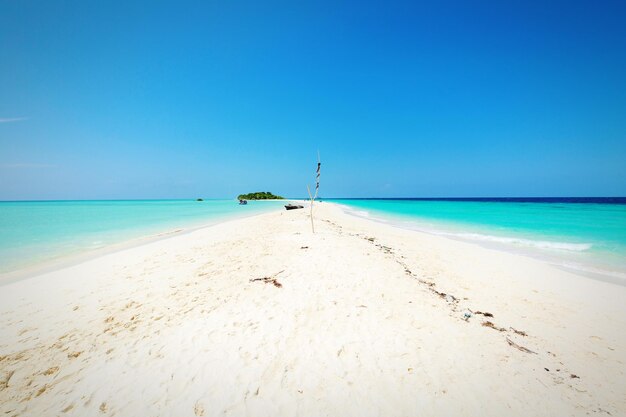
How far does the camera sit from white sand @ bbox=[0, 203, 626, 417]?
11.4ft

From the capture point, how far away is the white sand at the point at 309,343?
3.46 meters

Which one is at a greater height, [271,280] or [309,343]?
[271,280]

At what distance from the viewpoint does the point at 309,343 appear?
4.57 meters

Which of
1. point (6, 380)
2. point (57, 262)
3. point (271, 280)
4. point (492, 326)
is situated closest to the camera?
point (6, 380)

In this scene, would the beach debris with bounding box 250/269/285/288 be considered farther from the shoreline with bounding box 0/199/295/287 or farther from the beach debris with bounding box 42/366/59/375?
the shoreline with bounding box 0/199/295/287

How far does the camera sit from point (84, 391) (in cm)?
362

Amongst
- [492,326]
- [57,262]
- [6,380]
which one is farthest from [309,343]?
[57,262]

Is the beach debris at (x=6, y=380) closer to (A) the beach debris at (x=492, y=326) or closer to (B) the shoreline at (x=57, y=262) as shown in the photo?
(B) the shoreline at (x=57, y=262)

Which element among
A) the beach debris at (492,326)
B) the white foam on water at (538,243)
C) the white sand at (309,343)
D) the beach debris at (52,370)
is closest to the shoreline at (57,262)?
the white sand at (309,343)

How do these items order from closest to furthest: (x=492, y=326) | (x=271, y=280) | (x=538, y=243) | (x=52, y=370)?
1. (x=52, y=370)
2. (x=492, y=326)
3. (x=271, y=280)
4. (x=538, y=243)

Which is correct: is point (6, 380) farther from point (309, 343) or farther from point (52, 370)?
point (309, 343)

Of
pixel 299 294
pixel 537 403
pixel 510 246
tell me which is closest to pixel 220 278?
pixel 299 294

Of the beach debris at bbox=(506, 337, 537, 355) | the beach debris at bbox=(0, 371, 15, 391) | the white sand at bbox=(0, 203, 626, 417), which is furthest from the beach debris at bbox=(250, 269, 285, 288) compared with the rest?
the beach debris at bbox=(506, 337, 537, 355)

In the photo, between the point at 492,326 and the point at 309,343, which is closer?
the point at 309,343
